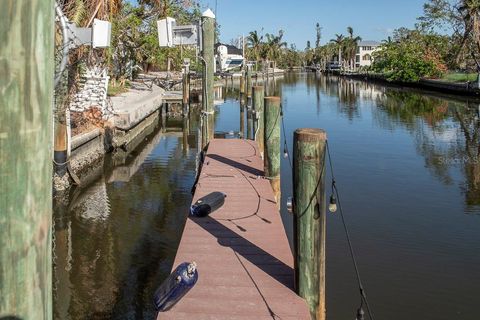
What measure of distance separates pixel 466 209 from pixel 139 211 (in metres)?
7.84

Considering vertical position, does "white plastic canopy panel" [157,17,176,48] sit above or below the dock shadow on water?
above

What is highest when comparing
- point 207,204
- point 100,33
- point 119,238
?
point 100,33

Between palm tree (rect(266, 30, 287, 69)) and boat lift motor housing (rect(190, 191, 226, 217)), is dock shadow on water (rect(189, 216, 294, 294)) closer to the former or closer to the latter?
boat lift motor housing (rect(190, 191, 226, 217))

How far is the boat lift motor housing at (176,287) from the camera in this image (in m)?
4.59

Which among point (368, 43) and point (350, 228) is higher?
point (368, 43)

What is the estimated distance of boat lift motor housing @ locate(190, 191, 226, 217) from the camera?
722 centimetres

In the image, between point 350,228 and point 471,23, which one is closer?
point 350,228

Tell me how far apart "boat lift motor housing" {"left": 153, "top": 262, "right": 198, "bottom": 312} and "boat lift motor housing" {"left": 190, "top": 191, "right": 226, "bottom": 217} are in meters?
2.47

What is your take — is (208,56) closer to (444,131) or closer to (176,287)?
(176,287)

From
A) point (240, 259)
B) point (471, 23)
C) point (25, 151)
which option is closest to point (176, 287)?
point (240, 259)

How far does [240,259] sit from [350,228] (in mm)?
5539

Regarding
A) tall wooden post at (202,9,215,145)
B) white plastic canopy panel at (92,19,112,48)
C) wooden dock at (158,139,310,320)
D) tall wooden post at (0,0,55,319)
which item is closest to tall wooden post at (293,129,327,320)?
wooden dock at (158,139,310,320)

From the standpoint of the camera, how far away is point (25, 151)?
4.33 feet

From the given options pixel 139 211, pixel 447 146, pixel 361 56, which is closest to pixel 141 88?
pixel 447 146
